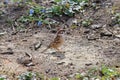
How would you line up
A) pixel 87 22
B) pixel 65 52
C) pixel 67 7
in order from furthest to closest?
1. pixel 67 7
2. pixel 87 22
3. pixel 65 52

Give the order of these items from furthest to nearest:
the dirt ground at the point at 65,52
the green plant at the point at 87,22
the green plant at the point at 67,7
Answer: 1. the green plant at the point at 67,7
2. the green plant at the point at 87,22
3. the dirt ground at the point at 65,52

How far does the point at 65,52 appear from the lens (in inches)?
266

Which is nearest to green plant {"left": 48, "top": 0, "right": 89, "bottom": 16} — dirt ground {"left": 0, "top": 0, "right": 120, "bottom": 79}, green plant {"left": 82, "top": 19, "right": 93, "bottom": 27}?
green plant {"left": 82, "top": 19, "right": 93, "bottom": 27}

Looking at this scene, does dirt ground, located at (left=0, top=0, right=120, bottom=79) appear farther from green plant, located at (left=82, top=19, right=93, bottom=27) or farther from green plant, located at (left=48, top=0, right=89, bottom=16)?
green plant, located at (left=48, top=0, right=89, bottom=16)

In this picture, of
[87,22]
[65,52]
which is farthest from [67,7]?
[65,52]

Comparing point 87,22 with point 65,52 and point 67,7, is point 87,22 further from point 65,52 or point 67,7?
point 65,52

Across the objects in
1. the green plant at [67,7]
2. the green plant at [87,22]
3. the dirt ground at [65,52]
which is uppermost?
the green plant at [67,7]

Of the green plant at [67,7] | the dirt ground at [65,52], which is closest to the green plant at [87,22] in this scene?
the dirt ground at [65,52]

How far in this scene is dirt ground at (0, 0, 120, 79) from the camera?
20.4 ft

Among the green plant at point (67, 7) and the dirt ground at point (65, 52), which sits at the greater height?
the green plant at point (67, 7)

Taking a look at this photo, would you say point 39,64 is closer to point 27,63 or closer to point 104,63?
point 27,63

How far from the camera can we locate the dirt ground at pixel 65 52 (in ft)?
20.4

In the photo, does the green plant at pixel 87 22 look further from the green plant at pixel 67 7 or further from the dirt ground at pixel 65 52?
the green plant at pixel 67 7

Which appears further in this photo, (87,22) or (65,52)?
(87,22)
